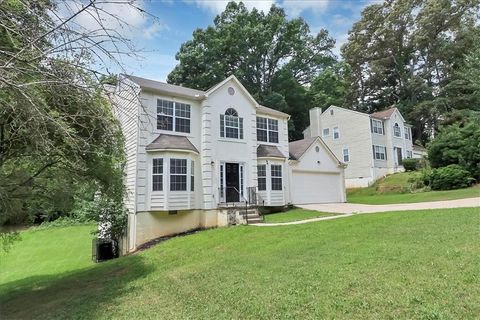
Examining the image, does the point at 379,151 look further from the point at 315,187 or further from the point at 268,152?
the point at 268,152

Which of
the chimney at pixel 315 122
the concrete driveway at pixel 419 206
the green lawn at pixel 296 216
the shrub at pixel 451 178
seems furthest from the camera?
the chimney at pixel 315 122

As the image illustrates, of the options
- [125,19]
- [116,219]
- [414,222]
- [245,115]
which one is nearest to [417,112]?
[245,115]

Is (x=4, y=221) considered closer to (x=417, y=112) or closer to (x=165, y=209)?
(x=165, y=209)

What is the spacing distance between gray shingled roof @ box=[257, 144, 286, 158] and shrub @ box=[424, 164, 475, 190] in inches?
463

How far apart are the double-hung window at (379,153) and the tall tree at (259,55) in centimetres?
917

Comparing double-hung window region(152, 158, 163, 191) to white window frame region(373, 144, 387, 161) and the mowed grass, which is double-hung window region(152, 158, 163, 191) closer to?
the mowed grass

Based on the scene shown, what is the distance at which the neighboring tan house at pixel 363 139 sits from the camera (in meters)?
32.4

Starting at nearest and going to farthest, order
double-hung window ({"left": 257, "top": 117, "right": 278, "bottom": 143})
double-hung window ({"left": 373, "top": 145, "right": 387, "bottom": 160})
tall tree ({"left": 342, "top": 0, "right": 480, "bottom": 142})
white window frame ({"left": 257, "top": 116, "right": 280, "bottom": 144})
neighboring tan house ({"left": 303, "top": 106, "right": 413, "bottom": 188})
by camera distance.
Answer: double-hung window ({"left": 257, "top": 117, "right": 278, "bottom": 143}) < white window frame ({"left": 257, "top": 116, "right": 280, "bottom": 144}) < neighboring tan house ({"left": 303, "top": 106, "right": 413, "bottom": 188}) < double-hung window ({"left": 373, "top": 145, "right": 387, "bottom": 160}) < tall tree ({"left": 342, "top": 0, "right": 480, "bottom": 142})

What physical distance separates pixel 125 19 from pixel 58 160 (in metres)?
5.78

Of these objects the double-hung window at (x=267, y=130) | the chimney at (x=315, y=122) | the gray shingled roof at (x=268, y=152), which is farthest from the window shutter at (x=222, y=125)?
the chimney at (x=315, y=122)

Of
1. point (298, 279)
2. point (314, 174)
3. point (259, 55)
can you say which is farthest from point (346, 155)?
point (298, 279)

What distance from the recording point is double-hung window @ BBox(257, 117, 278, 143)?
1898 cm

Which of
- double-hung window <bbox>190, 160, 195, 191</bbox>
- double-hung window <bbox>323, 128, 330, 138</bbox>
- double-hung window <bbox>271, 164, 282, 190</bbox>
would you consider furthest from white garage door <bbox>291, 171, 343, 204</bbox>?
double-hung window <bbox>323, 128, 330, 138</bbox>

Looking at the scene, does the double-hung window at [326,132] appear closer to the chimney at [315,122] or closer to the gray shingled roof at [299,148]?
the chimney at [315,122]
